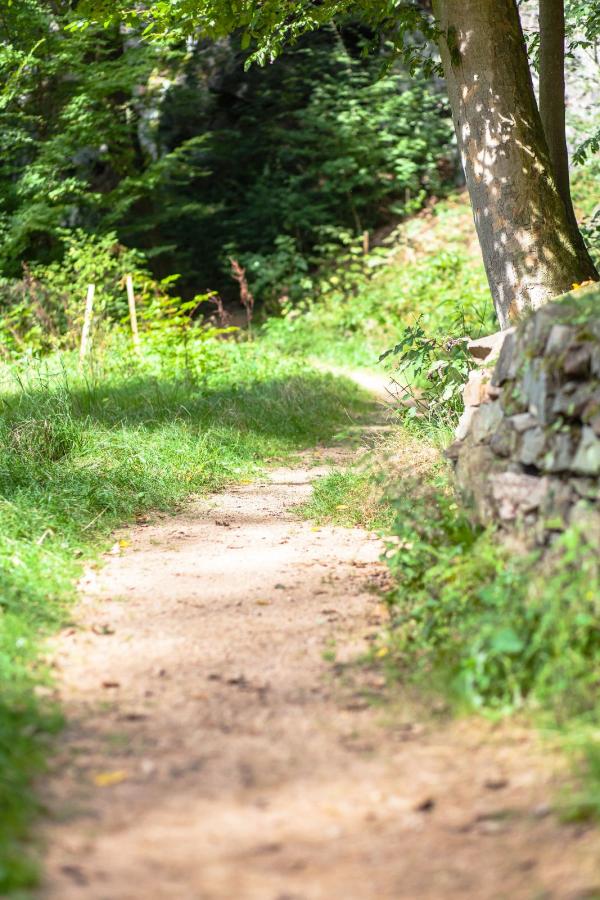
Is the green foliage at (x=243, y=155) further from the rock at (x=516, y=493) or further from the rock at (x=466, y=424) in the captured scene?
the rock at (x=516, y=493)

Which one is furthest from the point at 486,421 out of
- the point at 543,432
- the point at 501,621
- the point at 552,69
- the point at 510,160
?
the point at 552,69

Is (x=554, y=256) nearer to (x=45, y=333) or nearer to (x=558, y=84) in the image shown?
(x=558, y=84)

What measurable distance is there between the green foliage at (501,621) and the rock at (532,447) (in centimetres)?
39

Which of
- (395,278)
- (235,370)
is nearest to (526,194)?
(235,370)

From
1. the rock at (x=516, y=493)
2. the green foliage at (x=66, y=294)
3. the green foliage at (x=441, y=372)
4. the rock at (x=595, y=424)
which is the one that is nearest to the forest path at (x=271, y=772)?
the rock at (x=516, y=493)

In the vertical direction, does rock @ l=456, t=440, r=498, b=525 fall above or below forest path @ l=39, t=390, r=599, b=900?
above

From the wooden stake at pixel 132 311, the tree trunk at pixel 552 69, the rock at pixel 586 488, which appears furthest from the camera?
the wooden stake at pixel 132 311

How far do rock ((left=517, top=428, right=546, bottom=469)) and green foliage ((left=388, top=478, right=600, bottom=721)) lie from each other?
0.39m

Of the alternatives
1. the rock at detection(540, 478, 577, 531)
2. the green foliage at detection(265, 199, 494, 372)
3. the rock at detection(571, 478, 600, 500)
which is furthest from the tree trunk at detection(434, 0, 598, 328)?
the green foliage at detection(265, 199, 494, 372)

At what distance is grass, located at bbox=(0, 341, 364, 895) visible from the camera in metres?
3.29

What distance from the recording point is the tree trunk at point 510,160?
6434 millimetres

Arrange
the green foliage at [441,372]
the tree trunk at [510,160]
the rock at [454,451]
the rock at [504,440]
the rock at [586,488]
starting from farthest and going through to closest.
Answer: the green foliage at [441,372] → the tree trunk at [510,160] → the rock at [454,451] → the rock at [504,440] → the rock at [586,488]

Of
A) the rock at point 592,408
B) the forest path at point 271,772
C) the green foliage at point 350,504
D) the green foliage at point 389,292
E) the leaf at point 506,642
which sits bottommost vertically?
the forest path at point 271,772

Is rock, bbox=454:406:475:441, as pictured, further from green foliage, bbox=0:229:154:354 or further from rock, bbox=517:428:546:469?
green foliage, bbox=0:229:154:354
